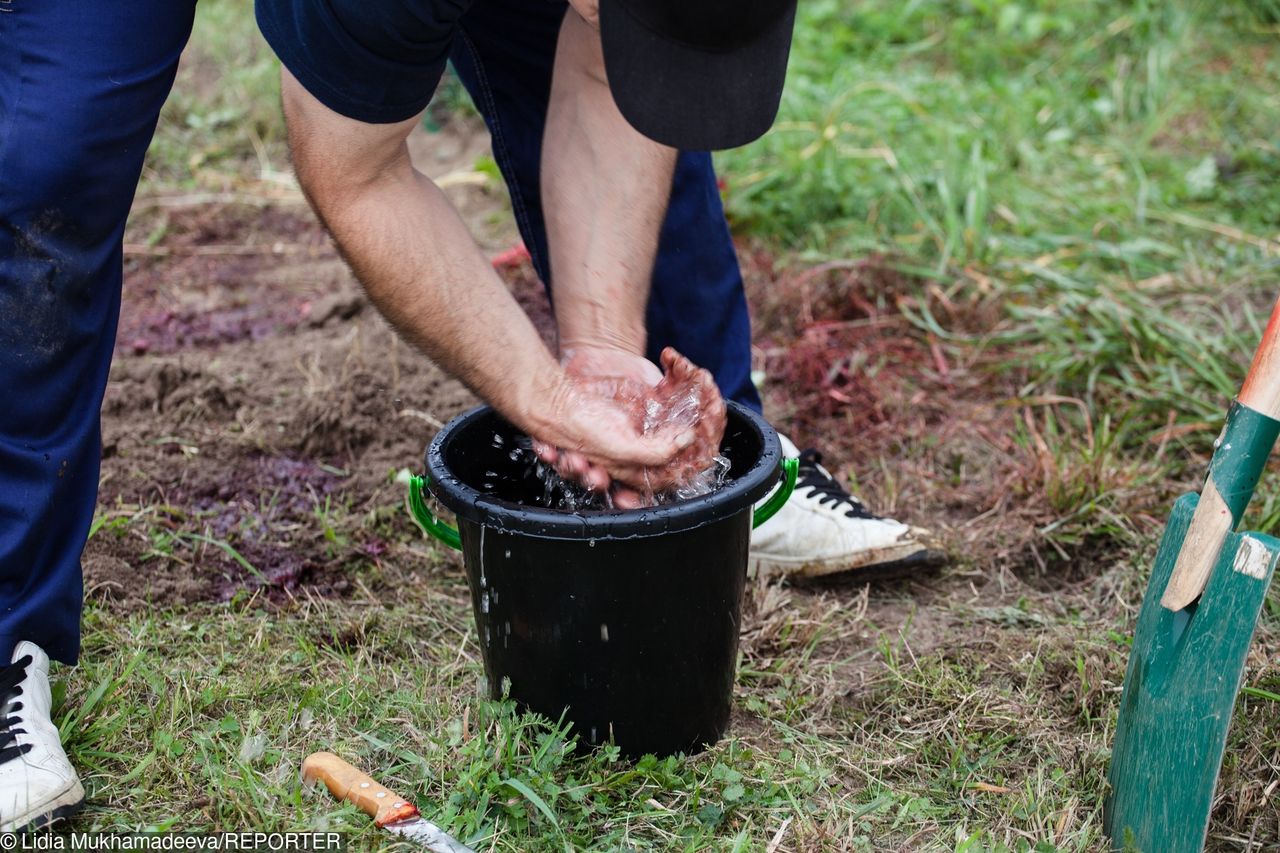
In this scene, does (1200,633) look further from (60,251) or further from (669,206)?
(60,251)

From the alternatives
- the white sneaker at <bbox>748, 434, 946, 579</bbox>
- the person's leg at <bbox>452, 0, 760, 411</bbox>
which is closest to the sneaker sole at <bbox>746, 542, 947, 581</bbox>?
the white sneaker at <bbox>748, 434, 946, 579</bbox>

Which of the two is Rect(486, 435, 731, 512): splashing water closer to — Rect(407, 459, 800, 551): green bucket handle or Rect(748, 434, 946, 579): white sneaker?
A: Rect(407, 459, 800, 551): green bucket handle

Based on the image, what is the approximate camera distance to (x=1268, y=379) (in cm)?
154

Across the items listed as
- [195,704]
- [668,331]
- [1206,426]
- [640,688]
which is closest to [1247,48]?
[1206,426]

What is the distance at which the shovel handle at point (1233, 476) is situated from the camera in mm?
1528

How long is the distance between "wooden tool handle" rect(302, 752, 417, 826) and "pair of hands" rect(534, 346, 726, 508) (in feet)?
1.68

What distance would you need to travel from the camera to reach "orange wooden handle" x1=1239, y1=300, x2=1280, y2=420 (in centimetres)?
153

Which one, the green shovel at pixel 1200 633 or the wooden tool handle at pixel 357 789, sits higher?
the green shovel at pixel 1200 633

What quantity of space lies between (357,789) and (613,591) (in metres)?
0.45

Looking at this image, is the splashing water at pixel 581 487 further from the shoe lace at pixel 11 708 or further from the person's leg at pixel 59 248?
the shoe lace at pixel 11 708

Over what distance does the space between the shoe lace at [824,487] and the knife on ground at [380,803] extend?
3.43 feet

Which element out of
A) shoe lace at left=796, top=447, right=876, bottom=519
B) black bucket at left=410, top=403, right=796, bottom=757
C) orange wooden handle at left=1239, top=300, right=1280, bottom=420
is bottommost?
shoe lace at left=796, top=447, right=876, bottom=519

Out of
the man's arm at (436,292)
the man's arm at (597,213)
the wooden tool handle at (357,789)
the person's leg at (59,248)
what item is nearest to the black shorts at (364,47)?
the man's arm at (436,292)

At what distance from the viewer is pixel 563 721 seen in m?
1.77
